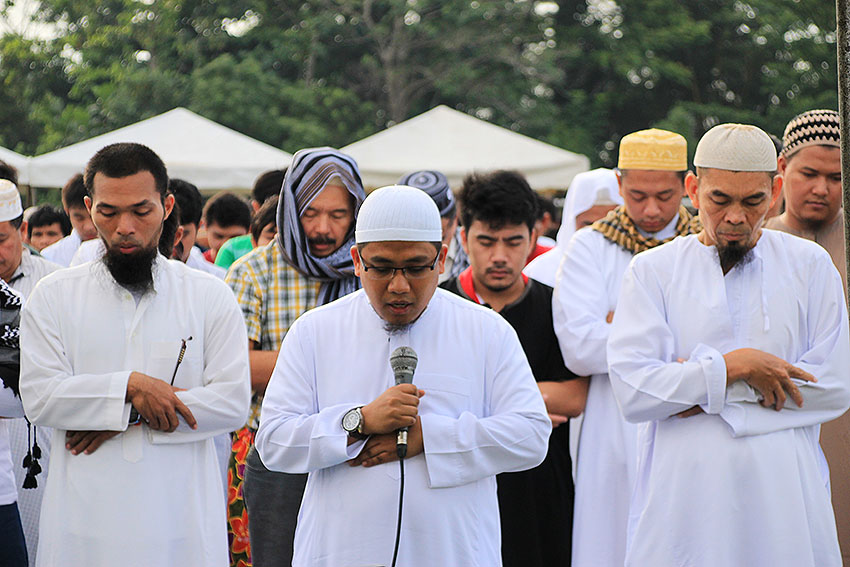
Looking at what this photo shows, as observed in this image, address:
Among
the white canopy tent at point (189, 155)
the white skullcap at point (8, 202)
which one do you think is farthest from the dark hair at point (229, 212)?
the white canopy tent at point (189, 155)

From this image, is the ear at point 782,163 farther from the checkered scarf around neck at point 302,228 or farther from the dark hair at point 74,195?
the dark hair at point 74,195

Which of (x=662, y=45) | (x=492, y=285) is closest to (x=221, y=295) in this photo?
(x=492, y=285)

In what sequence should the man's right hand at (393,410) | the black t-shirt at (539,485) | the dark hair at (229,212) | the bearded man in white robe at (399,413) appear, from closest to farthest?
1. the man's right hand at (393,410)
2. the bearded man in white robe at (399,413)
3. the black t-shirt at (539,485)
4. the dark hair at (229,212)

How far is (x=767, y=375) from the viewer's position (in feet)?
14.0

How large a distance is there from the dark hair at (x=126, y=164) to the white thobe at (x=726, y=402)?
72.5 inches

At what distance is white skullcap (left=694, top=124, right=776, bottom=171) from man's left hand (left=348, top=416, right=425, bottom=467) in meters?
1.68

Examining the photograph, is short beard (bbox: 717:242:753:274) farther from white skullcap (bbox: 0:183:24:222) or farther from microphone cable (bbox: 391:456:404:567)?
white skullcap (bbox: 0:183:24:222)

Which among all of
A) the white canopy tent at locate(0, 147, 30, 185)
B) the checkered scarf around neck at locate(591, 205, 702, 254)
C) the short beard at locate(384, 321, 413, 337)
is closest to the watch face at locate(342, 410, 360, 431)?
the short beard at locate(384, 321, 413, 337)

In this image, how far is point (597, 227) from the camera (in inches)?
225

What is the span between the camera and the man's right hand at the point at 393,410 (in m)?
3.55

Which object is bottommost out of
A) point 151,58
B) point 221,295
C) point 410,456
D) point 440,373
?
point 410,456

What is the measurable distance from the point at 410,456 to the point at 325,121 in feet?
65.1

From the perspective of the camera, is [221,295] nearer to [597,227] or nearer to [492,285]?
[492,285]

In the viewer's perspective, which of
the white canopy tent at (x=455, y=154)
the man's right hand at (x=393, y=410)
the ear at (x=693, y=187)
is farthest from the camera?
the white canopy tent at (x=455, y=154)
